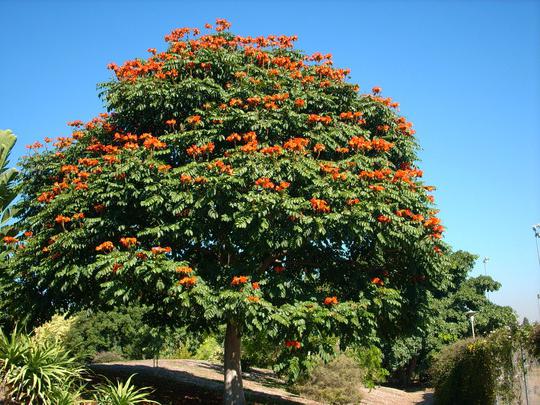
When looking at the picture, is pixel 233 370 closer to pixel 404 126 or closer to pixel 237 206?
pixel 237 206

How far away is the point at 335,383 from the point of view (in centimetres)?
1953

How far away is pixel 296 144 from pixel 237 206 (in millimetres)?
2025

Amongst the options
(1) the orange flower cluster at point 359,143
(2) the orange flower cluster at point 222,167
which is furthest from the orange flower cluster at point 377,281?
(2) the orange flower cluster at point 222,167

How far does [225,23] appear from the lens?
46.8ft

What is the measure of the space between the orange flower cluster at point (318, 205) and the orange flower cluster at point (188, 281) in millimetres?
2910

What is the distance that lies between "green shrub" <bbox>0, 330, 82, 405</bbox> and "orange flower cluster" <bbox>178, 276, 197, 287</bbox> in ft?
9.86

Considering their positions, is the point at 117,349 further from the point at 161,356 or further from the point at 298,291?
the point at 298,291

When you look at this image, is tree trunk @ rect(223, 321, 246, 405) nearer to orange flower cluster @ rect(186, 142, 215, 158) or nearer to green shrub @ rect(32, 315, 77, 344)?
green shrub @ rect(32, 315, 77, 344)

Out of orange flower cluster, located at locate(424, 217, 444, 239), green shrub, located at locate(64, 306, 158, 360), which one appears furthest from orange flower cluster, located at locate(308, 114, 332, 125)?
green shrub, located at locate(64, 306, 158, 360)

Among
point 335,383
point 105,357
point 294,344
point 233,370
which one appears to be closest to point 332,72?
point 294,344

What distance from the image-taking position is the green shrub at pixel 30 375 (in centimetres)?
956

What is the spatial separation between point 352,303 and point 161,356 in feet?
82.7

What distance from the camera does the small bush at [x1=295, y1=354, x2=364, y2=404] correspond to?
19234 mm

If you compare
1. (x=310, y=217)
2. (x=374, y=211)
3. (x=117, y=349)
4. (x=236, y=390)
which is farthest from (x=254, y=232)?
(x=117, y=349)
